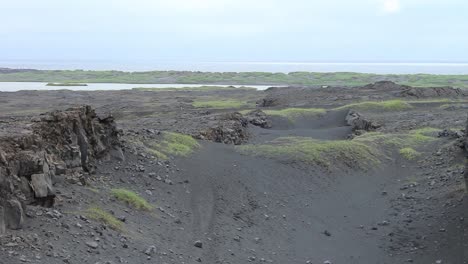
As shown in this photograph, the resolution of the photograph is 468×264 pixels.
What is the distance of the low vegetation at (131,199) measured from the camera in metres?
20.7

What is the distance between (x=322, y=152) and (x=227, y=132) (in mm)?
7451

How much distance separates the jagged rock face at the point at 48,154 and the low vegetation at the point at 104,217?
1379 millimetres

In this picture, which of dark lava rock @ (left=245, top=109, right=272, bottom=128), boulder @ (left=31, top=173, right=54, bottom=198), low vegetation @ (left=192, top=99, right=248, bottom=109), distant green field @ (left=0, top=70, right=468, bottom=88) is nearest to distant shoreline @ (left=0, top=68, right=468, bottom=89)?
distant green field @ (left=0, top=70, right=468, bottom=88)

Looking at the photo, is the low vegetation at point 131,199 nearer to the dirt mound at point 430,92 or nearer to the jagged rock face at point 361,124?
the jagged rock face at point 361,124

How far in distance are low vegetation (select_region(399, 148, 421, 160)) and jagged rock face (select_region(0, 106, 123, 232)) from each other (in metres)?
17.7

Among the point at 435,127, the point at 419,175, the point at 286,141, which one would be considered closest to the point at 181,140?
the point at 286,141

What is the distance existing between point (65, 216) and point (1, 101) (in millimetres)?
76865

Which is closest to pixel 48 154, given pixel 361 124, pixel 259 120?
pixel 259 120

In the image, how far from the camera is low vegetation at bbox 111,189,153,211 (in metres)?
20.7

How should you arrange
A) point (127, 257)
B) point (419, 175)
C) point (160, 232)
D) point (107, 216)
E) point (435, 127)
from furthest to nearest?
point (435, 127)
point (419, 175)
point (160, 232)
point (107, 216)
point (127, 257)

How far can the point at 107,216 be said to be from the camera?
18281 millimetres

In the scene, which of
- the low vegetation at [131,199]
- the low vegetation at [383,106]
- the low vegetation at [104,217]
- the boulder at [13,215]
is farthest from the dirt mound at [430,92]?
the boulder at [13,215]

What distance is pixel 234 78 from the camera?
17200 centimetres

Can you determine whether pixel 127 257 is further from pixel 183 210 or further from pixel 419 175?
pixel 419 175
